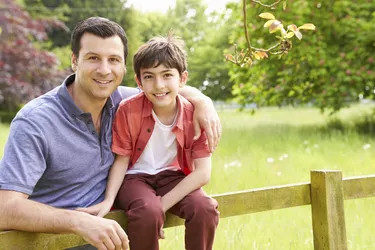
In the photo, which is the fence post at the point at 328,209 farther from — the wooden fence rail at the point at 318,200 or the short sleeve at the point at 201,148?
the short sleeve at the point at 201,148

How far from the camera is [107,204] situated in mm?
2377

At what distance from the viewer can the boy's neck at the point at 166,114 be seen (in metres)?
2.60

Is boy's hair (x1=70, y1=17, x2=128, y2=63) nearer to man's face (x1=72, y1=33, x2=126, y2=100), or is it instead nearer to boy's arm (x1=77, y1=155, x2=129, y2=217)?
man's face (x1=72, y1=33, x2=126, y2=100)

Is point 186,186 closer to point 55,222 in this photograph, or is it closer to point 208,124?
point 208,124

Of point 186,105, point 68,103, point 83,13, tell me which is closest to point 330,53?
point 186,105

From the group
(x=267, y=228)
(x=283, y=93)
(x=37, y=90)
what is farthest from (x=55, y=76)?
(x=267, y=228)

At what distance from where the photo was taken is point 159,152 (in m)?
2.57

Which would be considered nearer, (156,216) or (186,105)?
(156,216)

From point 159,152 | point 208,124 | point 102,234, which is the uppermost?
point 208,124

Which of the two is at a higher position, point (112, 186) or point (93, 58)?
point (93, 58)

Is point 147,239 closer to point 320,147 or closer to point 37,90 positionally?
point 320,147

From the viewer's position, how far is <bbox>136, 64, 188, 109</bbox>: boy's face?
250 centimetres

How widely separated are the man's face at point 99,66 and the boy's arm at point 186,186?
19.0 inches

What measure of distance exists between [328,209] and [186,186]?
0.85 metres
